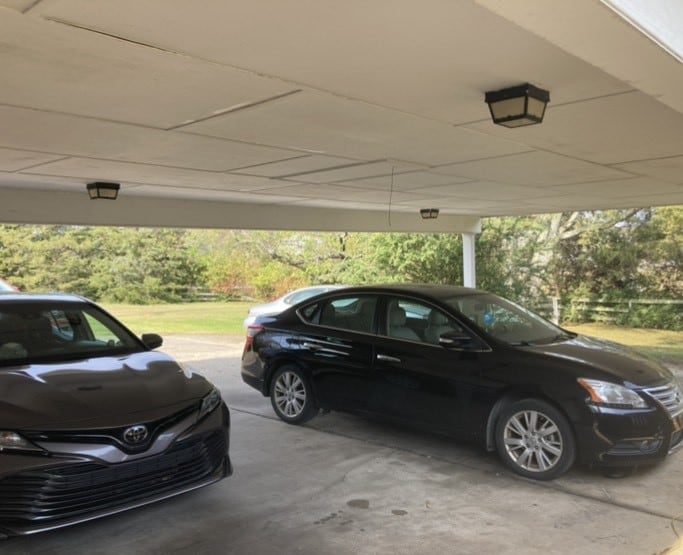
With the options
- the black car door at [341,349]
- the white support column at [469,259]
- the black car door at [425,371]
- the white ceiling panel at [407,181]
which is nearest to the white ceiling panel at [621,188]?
the white ceiling panel at [407,181]

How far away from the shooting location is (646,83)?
2.81 meters

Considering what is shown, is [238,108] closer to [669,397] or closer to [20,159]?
[20,159]

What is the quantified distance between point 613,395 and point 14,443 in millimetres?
4155

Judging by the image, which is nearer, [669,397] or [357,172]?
[669,397]

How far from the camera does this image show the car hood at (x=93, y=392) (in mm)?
3635

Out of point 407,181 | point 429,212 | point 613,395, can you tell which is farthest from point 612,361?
point 429,212

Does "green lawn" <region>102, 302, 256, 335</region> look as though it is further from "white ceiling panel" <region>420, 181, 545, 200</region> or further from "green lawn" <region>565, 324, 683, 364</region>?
"green lawn" <region>565, 324, 683, 364</region>

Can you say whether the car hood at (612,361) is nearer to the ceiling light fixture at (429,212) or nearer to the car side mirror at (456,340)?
the car side mirror at (456,340)

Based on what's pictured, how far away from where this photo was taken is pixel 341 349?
6.04m

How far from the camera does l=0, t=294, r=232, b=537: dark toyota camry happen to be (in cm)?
343

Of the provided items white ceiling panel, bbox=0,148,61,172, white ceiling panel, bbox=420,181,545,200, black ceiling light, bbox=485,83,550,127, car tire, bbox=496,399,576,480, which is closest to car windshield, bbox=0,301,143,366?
white ceiling panel, bbox=0,148,61,172

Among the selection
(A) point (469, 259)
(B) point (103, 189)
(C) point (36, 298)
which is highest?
(B) point (103, 189)

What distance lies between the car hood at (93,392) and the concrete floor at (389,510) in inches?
31.2

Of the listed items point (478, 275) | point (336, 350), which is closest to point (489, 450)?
point (336, 350)
